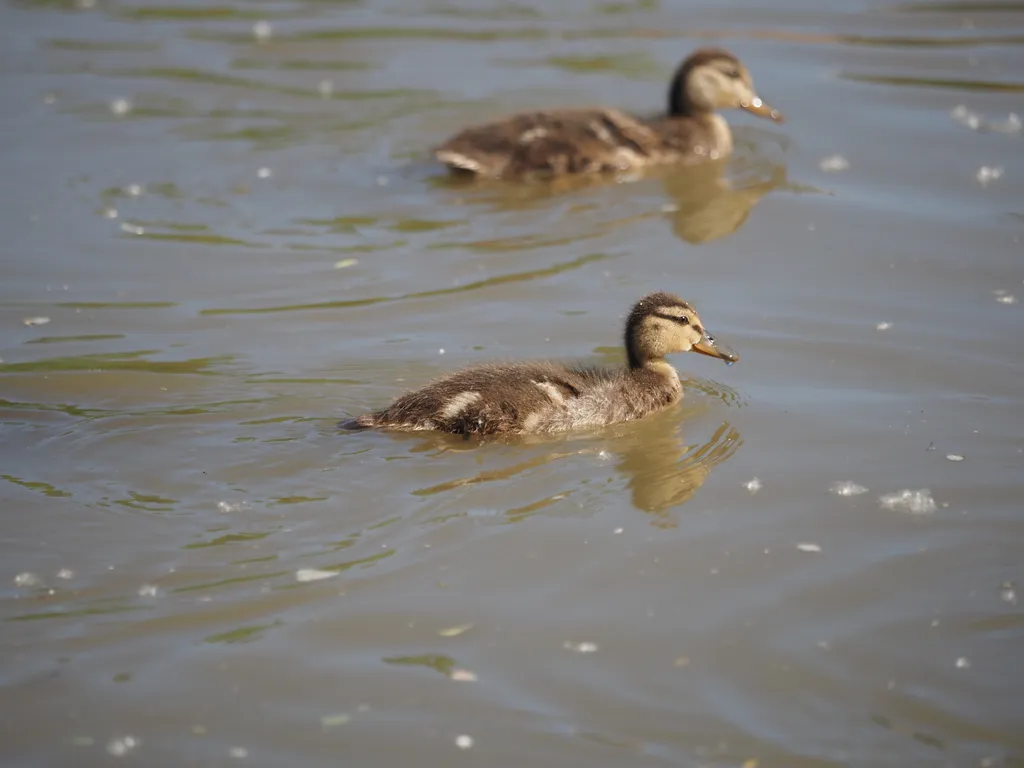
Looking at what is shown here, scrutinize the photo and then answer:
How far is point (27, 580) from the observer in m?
5.47

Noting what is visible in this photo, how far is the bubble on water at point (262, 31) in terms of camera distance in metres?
13.6

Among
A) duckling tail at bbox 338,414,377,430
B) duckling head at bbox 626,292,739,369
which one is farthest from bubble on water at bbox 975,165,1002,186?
duckling tail at bbox 338,414,377,430

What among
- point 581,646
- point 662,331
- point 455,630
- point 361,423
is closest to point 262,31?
point 662,331

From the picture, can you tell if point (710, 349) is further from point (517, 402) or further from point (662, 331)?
point (517, 402)

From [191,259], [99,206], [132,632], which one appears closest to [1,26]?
[99,206]

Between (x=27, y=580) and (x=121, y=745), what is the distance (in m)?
1.12

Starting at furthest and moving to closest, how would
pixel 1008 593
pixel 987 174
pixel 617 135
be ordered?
1. pixel 617 135
2. pixel 987 174
3. pixel 1008 593

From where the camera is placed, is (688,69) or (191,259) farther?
(688,69)

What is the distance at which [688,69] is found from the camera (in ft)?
35.7

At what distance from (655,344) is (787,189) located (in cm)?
337

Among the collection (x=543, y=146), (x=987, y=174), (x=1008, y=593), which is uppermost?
(x=543, y=146)

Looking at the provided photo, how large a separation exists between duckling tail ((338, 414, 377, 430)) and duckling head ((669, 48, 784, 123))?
516 centimetres

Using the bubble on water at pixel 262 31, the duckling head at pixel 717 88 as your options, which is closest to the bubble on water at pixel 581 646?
the duckling head at pixel 717 88

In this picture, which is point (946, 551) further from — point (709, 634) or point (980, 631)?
point (709, 634)
